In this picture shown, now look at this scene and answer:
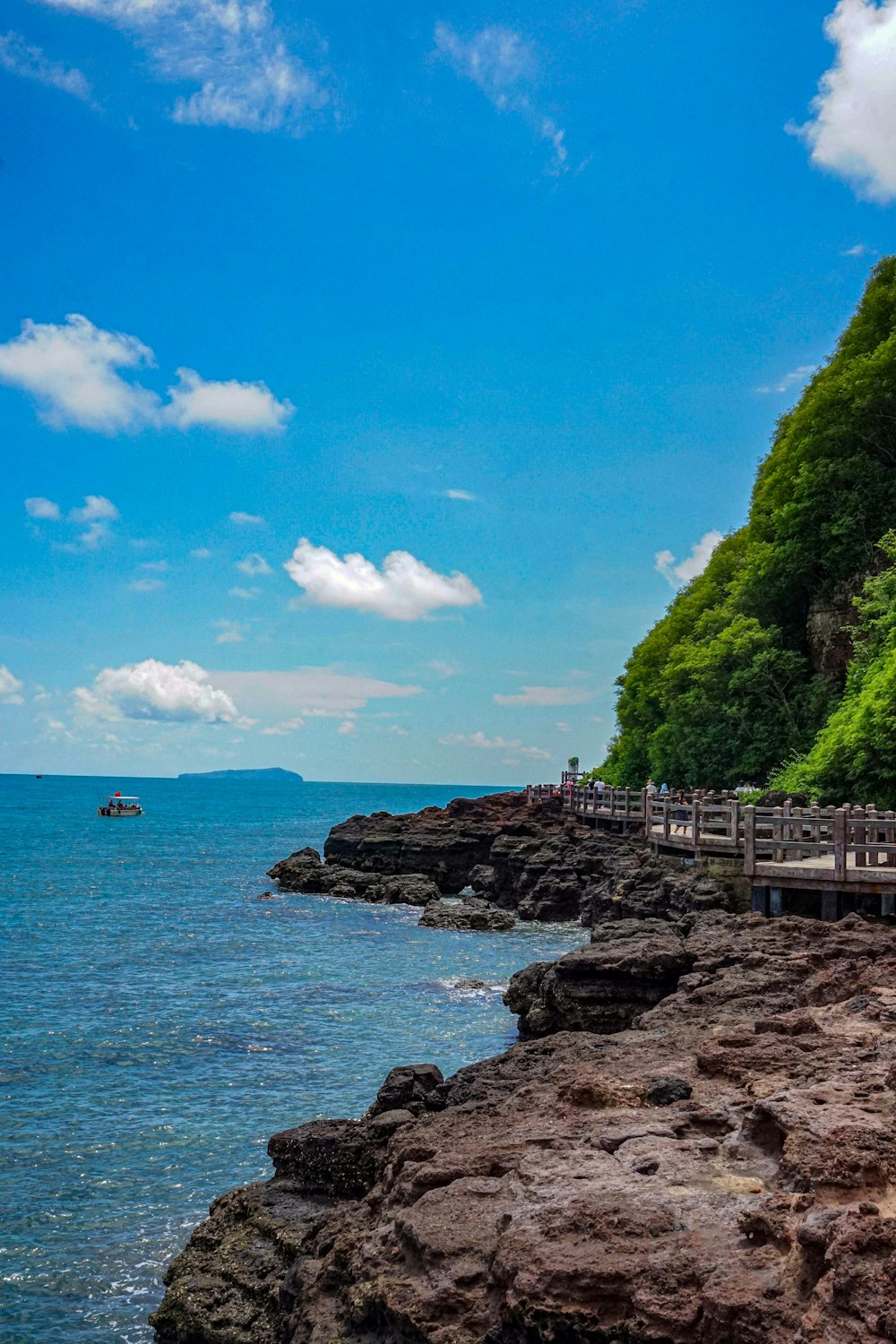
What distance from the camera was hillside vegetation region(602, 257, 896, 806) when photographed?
38.9 m

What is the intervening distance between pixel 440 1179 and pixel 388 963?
21443 mm

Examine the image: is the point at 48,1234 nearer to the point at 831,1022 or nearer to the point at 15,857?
the point at 831,1022

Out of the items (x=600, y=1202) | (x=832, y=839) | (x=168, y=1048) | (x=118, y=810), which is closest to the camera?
(x=600, y=1202)

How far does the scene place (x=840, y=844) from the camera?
19453 millimetres

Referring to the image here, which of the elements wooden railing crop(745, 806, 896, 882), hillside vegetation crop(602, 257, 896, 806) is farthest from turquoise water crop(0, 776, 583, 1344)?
hillside vegetation crop(602, 257, 896, 806)

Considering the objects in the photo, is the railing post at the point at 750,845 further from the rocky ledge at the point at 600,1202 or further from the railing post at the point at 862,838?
the rocky ledge at the point at 600,1202

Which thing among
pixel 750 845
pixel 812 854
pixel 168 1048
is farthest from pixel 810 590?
pixel 168 1048

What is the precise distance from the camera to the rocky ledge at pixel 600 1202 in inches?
201

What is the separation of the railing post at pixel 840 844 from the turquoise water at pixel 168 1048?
6963mm

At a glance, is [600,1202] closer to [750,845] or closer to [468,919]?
[750,845]

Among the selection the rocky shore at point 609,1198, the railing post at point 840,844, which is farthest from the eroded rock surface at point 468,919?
the rocky shore at point 609,1198

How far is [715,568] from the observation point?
60.6m

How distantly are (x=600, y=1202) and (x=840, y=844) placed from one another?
1496cm

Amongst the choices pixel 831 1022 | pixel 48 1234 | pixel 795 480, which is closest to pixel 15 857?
pixel 795 480
